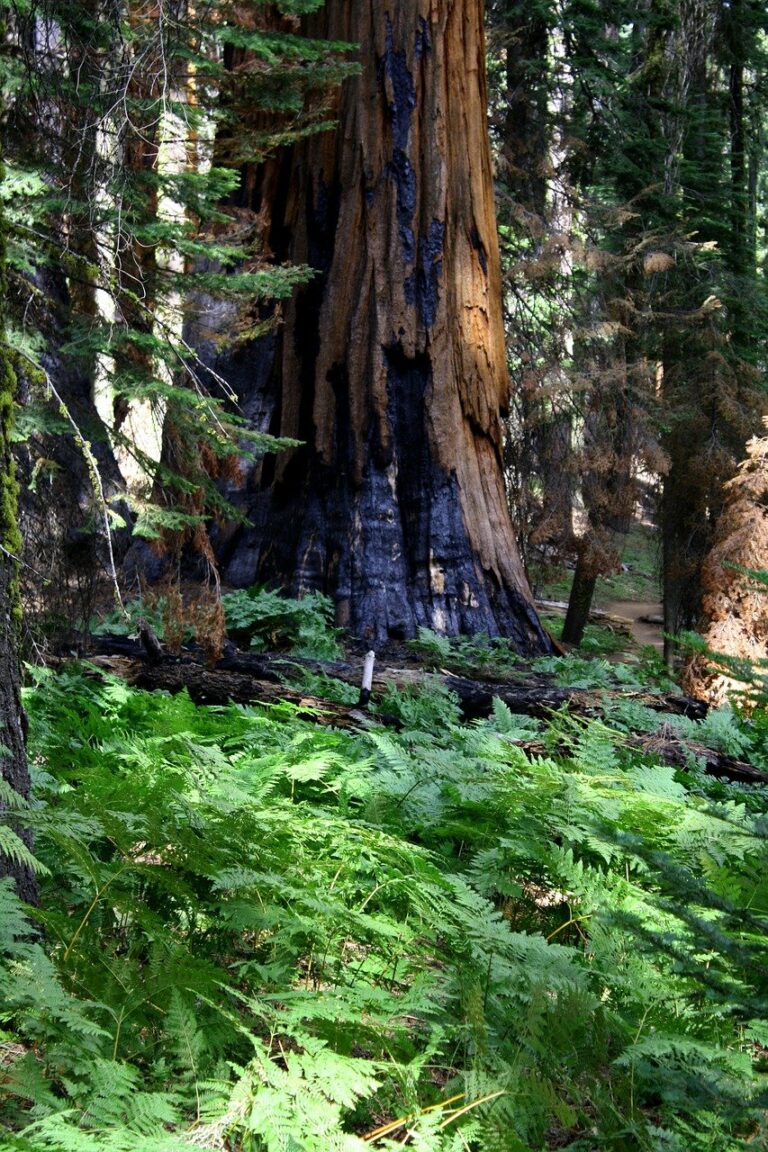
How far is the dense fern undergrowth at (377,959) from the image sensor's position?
2109 mm

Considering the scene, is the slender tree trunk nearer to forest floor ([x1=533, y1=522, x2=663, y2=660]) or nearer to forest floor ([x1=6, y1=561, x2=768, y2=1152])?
forest floor ([x1=6, y1=561, x2=768, y2=1152])

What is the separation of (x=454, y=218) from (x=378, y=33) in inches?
70.3

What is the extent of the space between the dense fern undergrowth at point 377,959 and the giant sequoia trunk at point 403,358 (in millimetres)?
4938

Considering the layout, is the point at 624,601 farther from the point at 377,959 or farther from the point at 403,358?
the point at 377,959

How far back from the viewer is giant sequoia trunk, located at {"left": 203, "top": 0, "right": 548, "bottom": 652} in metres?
9.15

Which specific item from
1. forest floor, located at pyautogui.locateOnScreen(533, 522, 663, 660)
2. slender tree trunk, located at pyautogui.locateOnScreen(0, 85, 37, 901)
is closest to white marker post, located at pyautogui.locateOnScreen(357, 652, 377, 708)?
slender tree trunk, located at pyautogui.locateOnScreen(0, 85, 37, 901)

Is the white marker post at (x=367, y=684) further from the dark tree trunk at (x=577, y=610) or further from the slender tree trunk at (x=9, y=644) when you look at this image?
the dark tree trunk at (x=577, y=610)

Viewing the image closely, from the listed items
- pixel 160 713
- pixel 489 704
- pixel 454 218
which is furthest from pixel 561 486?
pixel 160 713

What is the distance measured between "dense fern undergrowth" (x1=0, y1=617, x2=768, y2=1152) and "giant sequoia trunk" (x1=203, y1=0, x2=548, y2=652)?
494 cm

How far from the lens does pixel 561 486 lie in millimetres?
13609

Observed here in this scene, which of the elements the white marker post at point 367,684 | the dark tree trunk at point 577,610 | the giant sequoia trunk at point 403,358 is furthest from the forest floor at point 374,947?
the dark tree trunk at point 577,610

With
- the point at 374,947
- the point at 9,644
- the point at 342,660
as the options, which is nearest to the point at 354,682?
the point at 342,660

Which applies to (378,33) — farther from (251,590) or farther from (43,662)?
(43,662)

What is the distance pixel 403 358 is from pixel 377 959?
7.16m
